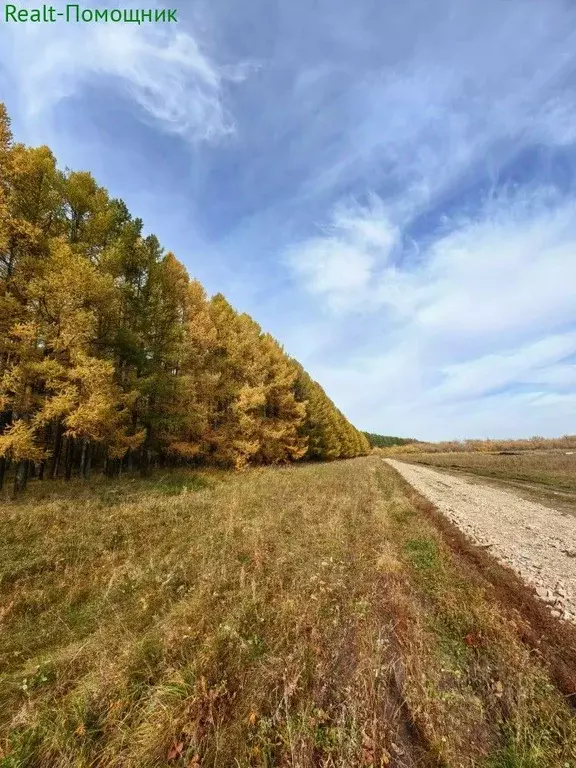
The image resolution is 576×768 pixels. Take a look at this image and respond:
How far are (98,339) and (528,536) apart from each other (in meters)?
19.7

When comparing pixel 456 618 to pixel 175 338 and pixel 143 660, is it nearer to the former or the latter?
pixel 143 660

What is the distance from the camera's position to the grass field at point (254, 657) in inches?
150

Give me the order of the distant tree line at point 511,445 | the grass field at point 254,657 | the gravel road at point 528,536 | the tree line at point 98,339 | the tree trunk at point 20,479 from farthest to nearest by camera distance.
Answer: the distant tree line at point 511,445, the tree trunk at point 20,479, the tree line at point 98,339, the gravel road at point 528,536, the grass field at point 254,657

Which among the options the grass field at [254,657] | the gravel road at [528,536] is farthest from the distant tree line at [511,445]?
the grass field at [254,657]

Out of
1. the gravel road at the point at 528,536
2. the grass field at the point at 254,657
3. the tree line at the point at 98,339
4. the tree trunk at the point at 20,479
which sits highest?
the tree line at the point at 98,339

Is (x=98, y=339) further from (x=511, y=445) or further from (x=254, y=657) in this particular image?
(x=511, y=445)

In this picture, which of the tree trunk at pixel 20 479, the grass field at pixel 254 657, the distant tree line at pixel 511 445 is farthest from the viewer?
the distant tree line at pixel 511 445

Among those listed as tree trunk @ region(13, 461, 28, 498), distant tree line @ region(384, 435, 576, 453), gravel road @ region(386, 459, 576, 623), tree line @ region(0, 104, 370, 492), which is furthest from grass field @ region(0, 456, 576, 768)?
distant tree line @ region(384, 435, 576, 453)

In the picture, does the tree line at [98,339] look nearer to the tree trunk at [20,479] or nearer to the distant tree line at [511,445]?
the tree trunk at [20,479]

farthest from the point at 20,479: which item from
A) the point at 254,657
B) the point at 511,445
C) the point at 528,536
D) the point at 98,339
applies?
the point at 511,445

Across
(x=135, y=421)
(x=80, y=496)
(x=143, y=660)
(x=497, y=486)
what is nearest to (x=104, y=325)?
(x=135, y=421)

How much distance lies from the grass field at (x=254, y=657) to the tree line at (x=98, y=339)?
4.42 meters

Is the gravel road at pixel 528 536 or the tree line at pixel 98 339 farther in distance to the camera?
the tree line at pixel 98 339

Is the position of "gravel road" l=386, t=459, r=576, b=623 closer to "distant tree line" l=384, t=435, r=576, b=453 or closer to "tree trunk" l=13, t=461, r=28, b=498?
"tree trunk" l=13, t=461, r=28, b=498
